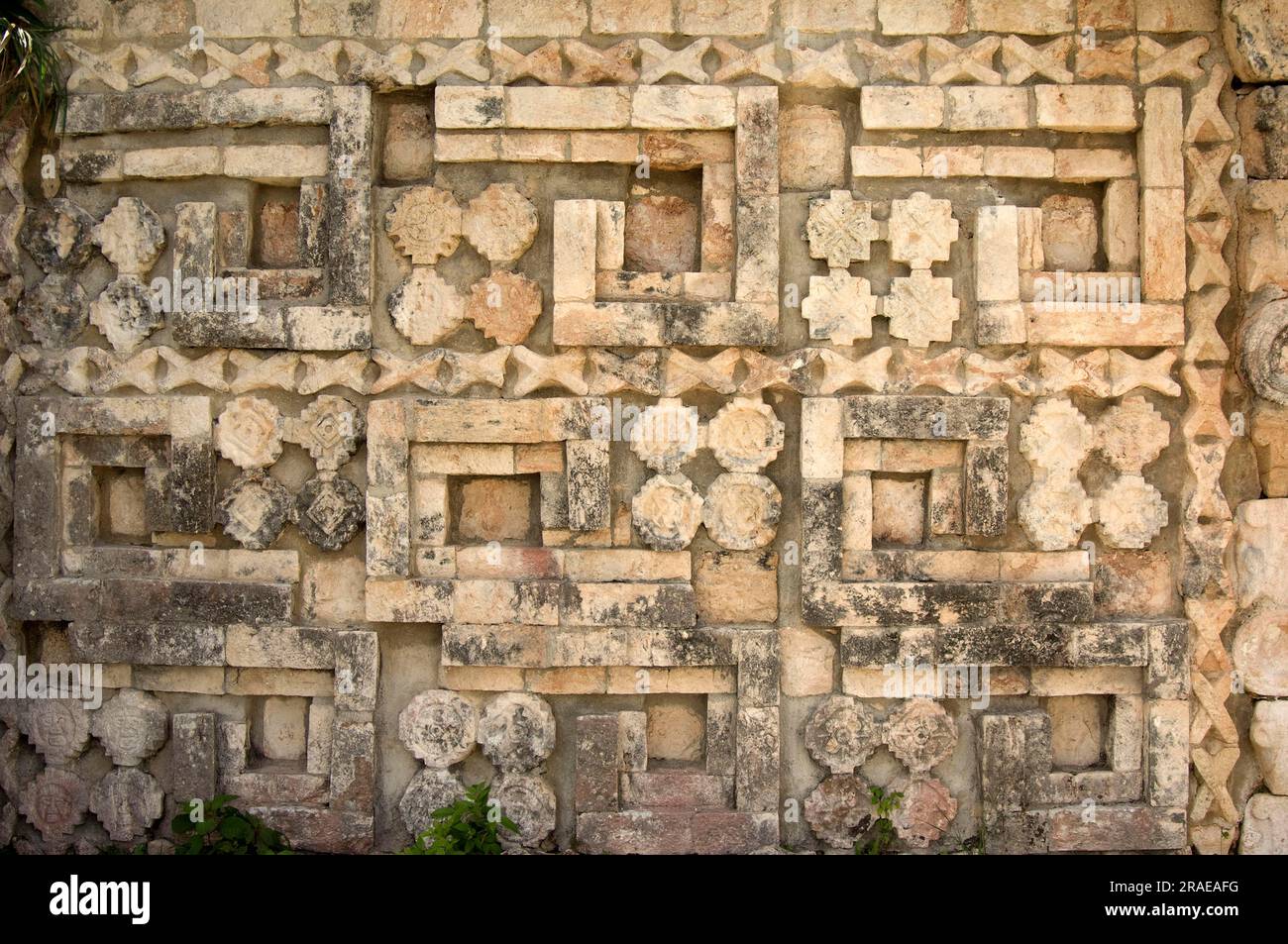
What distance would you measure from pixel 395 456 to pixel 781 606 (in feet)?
6.38

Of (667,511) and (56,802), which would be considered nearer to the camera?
(667,511)

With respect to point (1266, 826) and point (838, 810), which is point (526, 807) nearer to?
point (838, 810)

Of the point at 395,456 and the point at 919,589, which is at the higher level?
Result: the point at 395,456

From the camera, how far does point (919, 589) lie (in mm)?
5297

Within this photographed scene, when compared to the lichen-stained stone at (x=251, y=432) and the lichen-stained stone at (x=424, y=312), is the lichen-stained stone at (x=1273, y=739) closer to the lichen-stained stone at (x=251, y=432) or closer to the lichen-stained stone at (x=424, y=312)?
the lichen-stained stone at (x=424, y=312)

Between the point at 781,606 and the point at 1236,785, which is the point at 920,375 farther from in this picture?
the point at 1236,785

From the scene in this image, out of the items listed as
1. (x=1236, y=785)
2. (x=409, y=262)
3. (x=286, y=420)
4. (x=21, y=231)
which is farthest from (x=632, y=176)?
(x=1236, y=785)

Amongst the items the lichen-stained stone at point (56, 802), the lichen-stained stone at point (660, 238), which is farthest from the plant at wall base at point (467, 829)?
the lichen-stained stone at point (660, 238)

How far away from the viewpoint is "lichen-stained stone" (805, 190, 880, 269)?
5375 mm

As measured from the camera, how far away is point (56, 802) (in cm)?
556

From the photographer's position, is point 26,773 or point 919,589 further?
Result: point 26,773

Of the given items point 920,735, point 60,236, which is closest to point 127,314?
point 60,236

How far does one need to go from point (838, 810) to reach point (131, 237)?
4.33 m

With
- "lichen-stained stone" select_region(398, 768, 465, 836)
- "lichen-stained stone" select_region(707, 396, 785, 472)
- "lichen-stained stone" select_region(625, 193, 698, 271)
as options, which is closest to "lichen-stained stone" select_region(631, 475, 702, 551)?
"lichen-stained stone" select_region(707, 396, 785, 472)
